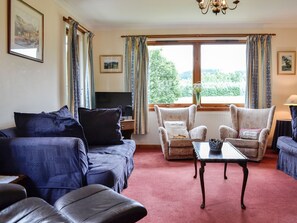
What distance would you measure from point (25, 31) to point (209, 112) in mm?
3742

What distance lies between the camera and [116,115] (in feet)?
11.6

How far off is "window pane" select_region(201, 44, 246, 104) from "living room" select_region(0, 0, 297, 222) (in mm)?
329

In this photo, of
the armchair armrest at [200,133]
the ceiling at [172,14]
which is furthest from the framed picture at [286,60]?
the armchair armrest at [200,133]

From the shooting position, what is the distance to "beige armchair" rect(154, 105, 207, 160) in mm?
4422

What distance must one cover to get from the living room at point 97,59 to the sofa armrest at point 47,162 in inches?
23.1


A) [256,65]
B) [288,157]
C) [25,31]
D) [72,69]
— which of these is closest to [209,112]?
[256,65]

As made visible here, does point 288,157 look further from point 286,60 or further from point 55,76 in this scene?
point 55,76

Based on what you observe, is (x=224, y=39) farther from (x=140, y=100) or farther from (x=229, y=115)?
(x=140, y=100)

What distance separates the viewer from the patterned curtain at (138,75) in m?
5.30

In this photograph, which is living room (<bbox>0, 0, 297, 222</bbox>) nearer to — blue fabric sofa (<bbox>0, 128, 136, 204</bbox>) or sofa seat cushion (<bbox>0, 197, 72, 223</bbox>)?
blue fabric sofa (<bbox>0, 128, 136, 204</bbox>)

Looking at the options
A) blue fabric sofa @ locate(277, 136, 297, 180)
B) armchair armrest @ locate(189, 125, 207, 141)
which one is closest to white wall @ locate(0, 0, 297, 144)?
armchair armrest @ locate(189, 125, 207, 141)

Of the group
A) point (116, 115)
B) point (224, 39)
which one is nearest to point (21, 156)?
point (116, 115)

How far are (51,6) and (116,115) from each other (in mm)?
1740

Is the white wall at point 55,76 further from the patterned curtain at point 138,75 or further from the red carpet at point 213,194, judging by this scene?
the red carpet at point 213,194
